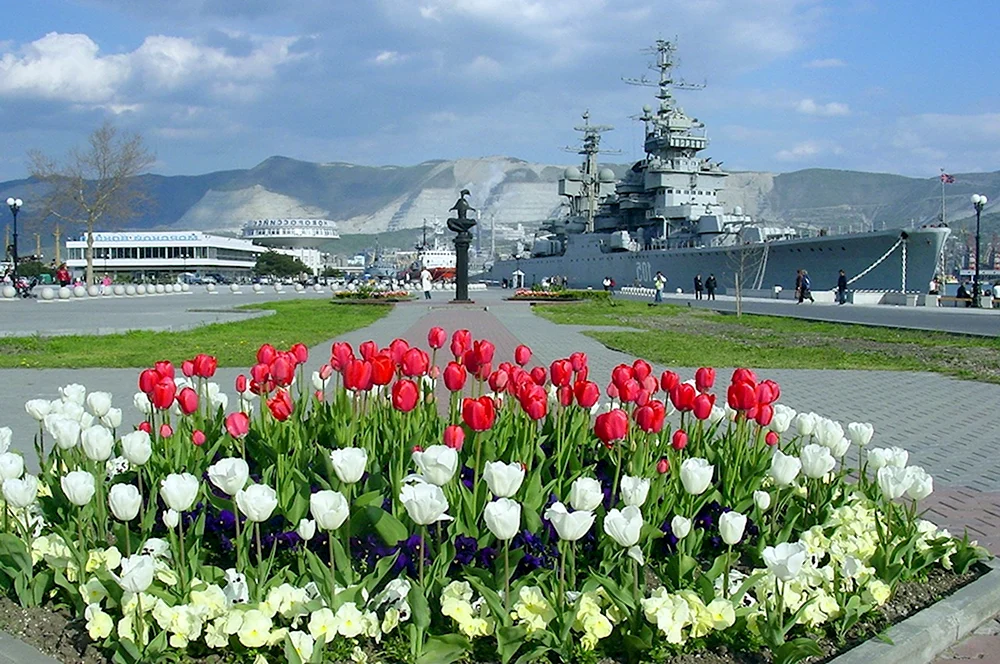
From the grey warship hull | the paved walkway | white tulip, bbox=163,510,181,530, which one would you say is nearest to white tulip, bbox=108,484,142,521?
white tulip, bbox=163,510,181,530

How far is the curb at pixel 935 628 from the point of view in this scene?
315cm

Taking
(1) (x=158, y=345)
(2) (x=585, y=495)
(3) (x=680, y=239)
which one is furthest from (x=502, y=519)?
(3) (x=680, y=239)

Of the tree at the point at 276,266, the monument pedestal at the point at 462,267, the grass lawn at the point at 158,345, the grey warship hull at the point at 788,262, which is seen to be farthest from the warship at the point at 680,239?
the tree at the point at 276,266

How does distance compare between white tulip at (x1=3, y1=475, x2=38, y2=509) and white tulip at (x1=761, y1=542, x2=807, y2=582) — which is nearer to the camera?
white tulip at (x1=761, y1=542, x2=807, y2=582)

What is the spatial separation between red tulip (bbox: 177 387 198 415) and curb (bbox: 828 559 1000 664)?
9.06 ft

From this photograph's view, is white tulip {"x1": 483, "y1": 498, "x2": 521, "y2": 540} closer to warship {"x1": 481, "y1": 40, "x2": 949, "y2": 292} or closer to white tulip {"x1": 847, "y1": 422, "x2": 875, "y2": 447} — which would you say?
white tulip {"x1": 847, "y1": 422, "x2": 875, "y2": 447}

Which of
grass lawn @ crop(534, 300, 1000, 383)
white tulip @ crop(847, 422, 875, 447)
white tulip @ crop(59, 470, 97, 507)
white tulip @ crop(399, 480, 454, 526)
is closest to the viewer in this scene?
white tulip @ crop(399, 480, 454, 526)

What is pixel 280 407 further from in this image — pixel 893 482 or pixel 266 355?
pixel 893 482

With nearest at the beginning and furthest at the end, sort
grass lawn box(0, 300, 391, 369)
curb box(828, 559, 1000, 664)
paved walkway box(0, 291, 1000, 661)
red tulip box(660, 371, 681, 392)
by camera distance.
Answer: curb box(828, 559, 1000, 664)
red tulip box(660, 371, 681, 392)
paved walkway box(0, 291, 1000, 661)
grass lawn box(0, 300, 391, 369)

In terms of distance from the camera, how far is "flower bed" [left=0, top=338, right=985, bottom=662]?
3064 mm

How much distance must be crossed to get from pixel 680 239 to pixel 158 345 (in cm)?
4432

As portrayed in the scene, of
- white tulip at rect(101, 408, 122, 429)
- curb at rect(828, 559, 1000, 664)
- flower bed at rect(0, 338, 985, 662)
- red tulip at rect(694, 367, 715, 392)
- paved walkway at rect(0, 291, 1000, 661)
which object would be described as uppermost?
red tulip at rect(694, 367, 715, 392)

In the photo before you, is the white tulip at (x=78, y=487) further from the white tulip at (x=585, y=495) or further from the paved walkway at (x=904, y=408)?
the paved walkway at (x=904, y=408)

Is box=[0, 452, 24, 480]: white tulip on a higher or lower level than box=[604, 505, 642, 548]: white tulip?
higher
